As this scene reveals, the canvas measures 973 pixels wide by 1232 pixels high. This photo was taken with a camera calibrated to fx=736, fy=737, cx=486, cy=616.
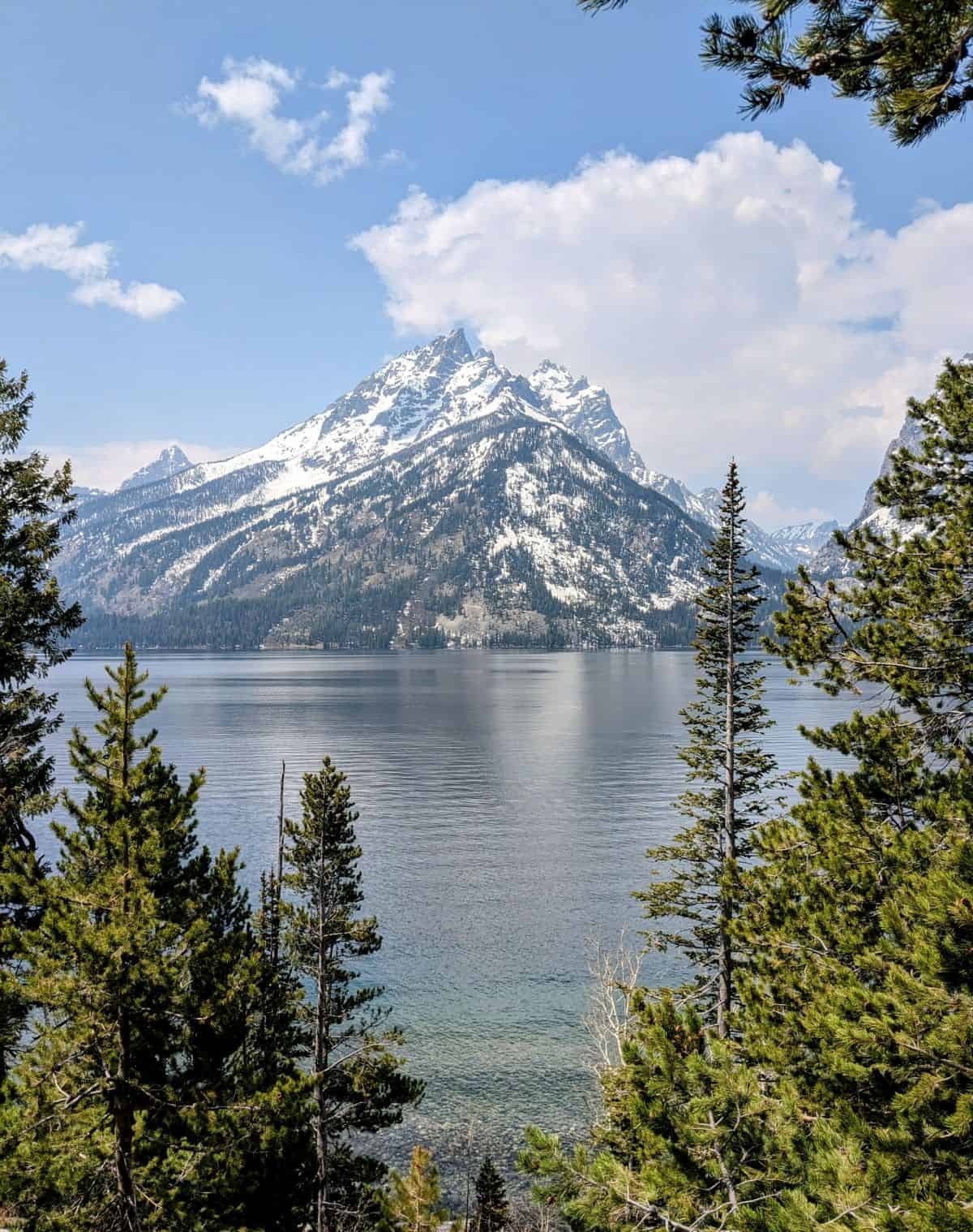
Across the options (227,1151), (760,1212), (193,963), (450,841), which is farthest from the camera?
(450,841)

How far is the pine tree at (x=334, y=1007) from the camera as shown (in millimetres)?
22562

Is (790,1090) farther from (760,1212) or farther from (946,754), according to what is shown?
(946,754)

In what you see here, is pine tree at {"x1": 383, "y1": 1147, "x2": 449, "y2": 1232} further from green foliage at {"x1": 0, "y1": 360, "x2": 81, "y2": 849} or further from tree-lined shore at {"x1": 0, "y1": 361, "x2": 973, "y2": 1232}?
green foliage at {"x1": 0, "y1": 360, "x2": 81, "y2": 849}

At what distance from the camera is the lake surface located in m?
34.6

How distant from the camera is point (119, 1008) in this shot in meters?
10.3

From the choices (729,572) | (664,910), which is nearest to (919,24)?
(729,572)

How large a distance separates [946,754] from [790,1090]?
22.5 ft

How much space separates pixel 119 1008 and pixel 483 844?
5912cm

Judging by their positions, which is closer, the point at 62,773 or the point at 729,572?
the point at 729,572

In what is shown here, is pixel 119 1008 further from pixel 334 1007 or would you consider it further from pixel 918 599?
pixel 334 1007

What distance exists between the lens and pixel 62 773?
91.8m

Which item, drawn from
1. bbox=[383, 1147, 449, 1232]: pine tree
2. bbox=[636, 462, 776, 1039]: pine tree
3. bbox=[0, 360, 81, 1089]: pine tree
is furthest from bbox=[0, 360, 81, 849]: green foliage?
bbox=[636, 462, 776, 1039]: pine tree

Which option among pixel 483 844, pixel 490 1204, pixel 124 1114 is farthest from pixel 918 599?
pixel 483 844

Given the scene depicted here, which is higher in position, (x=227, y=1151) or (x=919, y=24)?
(x=919, y=24)
